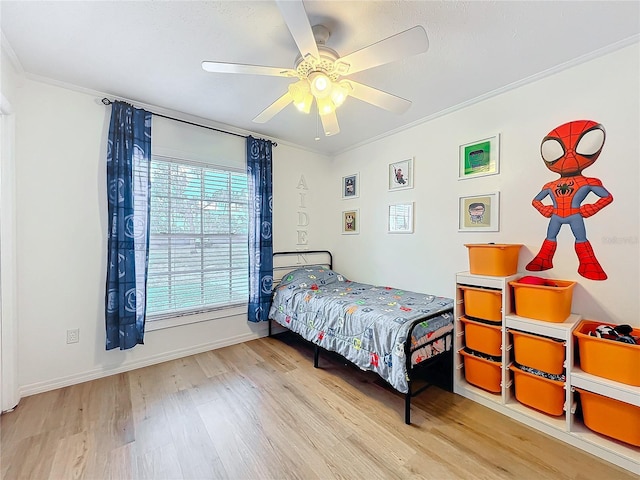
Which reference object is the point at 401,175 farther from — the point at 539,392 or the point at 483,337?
the point at 539,392

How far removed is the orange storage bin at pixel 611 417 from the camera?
1474 millimetres

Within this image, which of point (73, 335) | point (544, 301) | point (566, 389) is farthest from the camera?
point (73, 335)

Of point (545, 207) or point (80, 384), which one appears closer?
point (545, 207)

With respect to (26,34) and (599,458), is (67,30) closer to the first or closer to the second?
(26,34)

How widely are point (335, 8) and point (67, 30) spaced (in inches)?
64.2

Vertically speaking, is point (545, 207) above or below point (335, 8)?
below

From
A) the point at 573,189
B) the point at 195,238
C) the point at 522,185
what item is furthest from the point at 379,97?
the point at 195,238

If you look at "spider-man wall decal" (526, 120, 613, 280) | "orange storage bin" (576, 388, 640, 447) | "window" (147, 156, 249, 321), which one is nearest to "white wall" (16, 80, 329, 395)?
"window" (147, 156, 249, 321)

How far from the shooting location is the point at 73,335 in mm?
2299

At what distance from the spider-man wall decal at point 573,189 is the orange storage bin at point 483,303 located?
1.50ft

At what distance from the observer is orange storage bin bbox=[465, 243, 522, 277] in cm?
202

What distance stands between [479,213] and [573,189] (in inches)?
25.2

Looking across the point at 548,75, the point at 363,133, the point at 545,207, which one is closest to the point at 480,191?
the point at 545,207

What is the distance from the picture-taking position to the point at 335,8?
1.48m
